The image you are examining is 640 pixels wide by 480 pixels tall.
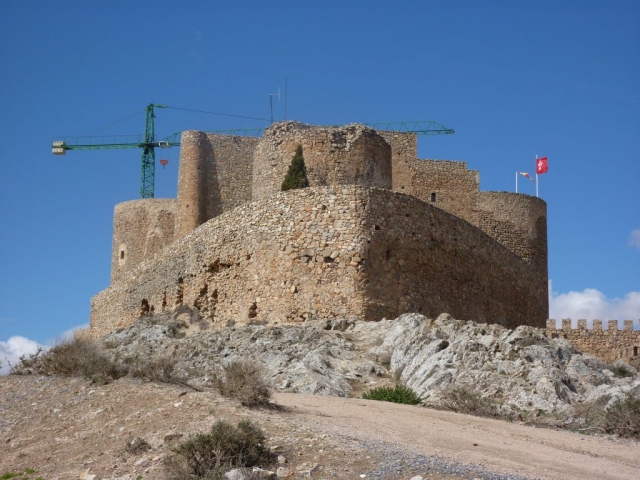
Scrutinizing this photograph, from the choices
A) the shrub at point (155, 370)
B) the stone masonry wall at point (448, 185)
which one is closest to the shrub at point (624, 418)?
the shrub at point (155, 370)

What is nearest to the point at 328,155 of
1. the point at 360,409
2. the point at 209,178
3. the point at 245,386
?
the point at 209,178

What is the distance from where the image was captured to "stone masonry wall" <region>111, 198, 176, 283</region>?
117 feet

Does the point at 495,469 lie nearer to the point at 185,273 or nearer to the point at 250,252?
the point at 250,252

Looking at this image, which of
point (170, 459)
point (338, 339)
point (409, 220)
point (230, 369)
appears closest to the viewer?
point (170, 459)

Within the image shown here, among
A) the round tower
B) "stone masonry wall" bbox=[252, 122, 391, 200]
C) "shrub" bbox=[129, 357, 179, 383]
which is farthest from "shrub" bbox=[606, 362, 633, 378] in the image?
the round tower

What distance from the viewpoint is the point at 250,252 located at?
69.1ft

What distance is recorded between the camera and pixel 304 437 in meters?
10.3

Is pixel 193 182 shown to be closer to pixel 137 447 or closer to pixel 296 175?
pixel 296 175

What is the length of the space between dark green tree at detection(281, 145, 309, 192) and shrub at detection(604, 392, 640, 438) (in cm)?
1283

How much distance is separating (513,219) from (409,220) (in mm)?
14499

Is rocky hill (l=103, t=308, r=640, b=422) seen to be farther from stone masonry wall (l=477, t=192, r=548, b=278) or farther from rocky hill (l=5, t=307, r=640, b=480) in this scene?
stone masonry wall (l=477, t=192, r=548, b=278)

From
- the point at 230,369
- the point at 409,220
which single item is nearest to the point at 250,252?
the point at 409,220

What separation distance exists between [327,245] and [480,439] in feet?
29.1

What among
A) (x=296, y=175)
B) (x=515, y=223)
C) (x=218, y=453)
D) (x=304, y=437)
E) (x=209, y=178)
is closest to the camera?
(x=218, y=453)
